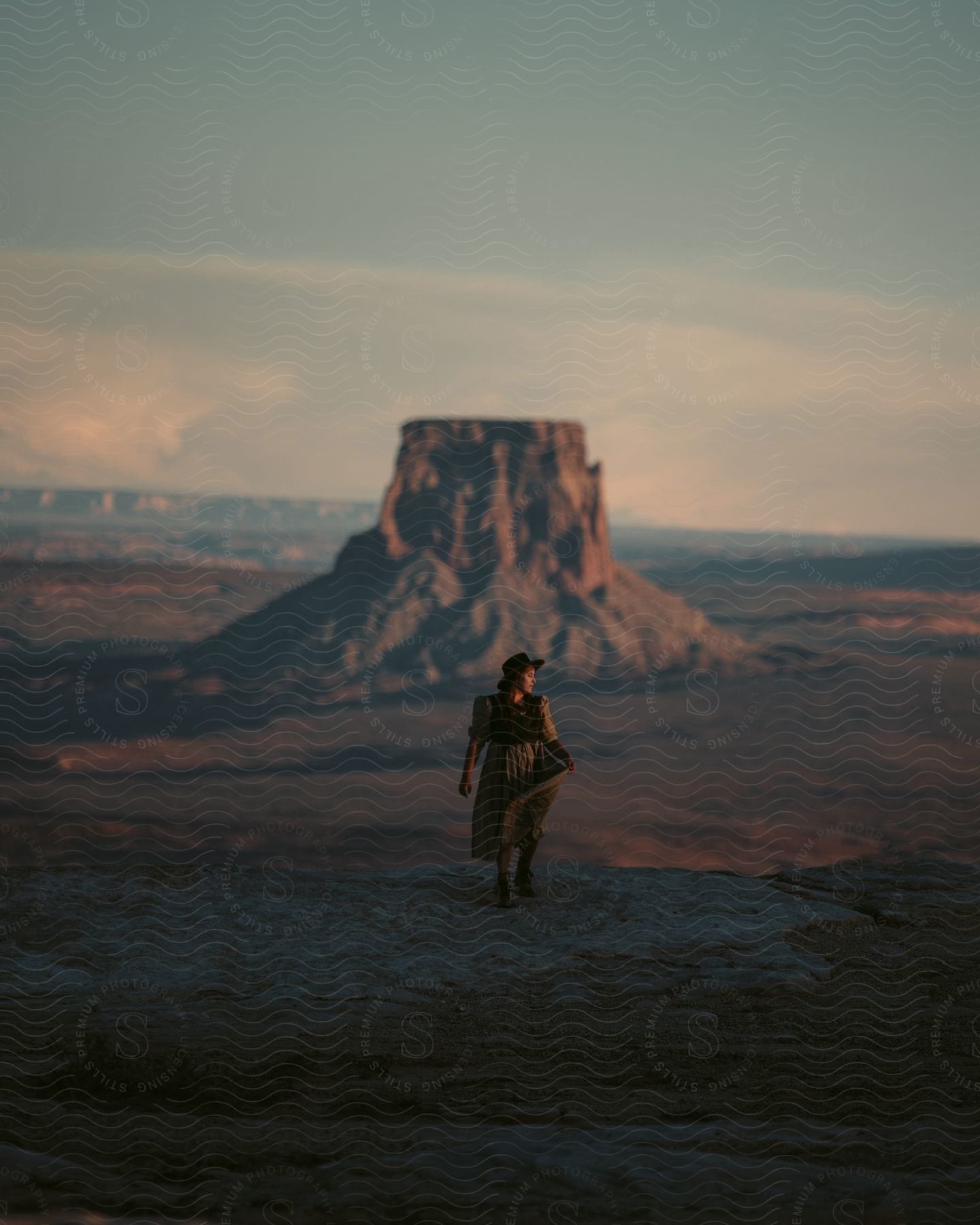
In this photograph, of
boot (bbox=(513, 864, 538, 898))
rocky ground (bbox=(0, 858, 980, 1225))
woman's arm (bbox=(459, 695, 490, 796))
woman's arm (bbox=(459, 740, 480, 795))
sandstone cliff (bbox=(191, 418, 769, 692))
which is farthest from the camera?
sandstone cliff (bbox=(191, 418, 769, 692))

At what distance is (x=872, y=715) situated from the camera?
97.2 metres

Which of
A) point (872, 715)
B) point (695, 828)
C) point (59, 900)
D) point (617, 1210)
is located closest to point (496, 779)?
point (59, 900)

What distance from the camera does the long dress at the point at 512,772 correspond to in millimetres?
10695

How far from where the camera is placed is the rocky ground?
609cm

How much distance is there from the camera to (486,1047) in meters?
8.06

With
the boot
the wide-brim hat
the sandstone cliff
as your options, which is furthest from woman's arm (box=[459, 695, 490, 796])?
the sandstone cliff

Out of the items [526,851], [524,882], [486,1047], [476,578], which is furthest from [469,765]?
[476,578]

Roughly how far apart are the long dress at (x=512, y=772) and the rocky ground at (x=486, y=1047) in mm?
597

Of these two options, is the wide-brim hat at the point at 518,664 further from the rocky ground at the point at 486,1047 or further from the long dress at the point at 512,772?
the rocky ground at the point at 486,1047

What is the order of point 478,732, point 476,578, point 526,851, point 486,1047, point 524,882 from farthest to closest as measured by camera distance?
point 476,578 < point 524,882 < point 526,851 < point 478,732 < point 486,1047

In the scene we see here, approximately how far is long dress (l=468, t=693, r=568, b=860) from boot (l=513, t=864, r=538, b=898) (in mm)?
276

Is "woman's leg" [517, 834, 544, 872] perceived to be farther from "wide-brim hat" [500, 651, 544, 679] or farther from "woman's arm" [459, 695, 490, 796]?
"wide-brim hat" [500, 651, 544, 679]

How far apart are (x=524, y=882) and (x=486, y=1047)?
296cm

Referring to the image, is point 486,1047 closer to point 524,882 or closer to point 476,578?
point 524,882
